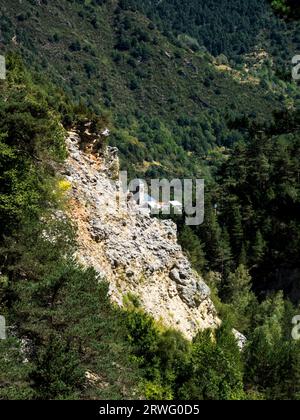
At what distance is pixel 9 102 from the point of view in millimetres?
28938

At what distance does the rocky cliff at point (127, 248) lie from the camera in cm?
3794

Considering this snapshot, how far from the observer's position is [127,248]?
4075 cm

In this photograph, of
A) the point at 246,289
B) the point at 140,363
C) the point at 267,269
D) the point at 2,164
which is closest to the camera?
the point at 2,164

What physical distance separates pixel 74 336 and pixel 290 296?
2010 inches

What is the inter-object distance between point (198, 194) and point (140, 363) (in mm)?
53652

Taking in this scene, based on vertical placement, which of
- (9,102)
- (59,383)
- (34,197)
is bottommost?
(59,383)

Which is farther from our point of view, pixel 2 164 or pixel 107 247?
pixel 107 247

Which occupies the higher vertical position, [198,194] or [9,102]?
[9,102]

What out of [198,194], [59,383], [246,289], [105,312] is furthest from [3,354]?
A: [198,194]

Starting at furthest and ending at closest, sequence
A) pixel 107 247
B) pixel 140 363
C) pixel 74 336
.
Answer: pixel 107 247, pixel 140 363, pixel 74 336

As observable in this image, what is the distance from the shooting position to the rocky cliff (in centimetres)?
3794

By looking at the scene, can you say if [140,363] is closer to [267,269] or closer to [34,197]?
[34,197]

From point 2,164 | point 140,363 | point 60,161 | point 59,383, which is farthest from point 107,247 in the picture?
point 59,383

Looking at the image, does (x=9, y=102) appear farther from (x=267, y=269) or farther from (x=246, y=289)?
(x=267, y=269)
